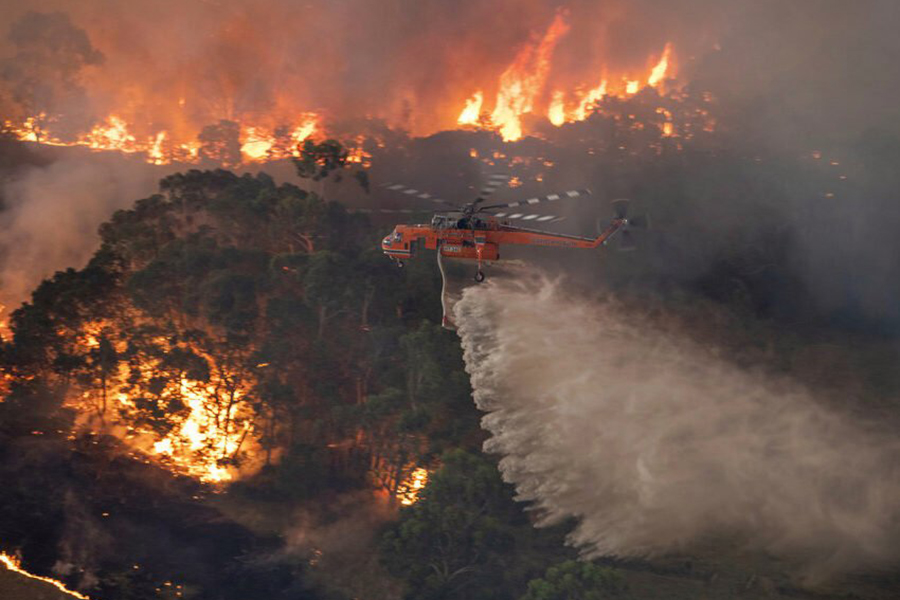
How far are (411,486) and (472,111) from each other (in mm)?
41299

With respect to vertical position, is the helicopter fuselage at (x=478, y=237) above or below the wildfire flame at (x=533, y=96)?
below

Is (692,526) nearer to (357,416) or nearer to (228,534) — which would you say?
(357,416)

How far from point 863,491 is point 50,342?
50357 millimetres

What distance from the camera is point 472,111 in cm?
8244

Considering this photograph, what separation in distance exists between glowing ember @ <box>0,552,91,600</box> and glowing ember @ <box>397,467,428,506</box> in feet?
62.0

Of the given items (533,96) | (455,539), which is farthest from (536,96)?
(455,539)

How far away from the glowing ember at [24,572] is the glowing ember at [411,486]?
18.9m

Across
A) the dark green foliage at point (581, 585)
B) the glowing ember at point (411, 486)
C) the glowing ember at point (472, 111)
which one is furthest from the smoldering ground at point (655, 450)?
the glowing ember at point (472, 111)

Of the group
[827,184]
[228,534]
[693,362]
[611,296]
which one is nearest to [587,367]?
[693,362]

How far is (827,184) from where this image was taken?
2689 inches

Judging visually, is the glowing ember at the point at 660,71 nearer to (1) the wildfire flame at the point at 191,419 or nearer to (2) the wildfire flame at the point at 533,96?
(2) the wildfire flame at the point at 533,96

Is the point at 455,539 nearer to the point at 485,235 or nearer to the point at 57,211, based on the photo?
the point at 485,235

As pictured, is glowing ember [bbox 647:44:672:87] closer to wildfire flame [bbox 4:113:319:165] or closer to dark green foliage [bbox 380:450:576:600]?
wildfire flame [bbox 4:113:319:165]

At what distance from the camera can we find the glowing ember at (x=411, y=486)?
5353 cm
